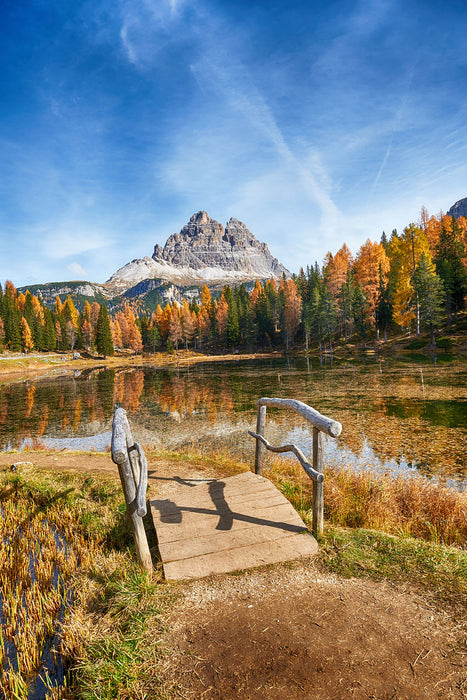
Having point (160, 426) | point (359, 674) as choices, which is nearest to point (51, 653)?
point (359, 674)

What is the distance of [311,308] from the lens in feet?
255

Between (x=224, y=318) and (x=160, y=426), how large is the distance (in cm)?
8090

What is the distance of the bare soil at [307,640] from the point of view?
11.0 feet

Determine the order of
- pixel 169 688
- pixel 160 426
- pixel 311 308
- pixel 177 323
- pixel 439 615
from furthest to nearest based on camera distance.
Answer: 1. pixel 177 323
2. pixel 311 308
3. pixel 160 426
4. pixel 439 615
5. pixel 169 688

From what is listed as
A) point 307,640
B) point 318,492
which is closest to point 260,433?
point 318,492

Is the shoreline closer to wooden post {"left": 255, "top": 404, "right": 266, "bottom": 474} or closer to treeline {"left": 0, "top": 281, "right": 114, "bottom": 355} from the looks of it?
treeline {"left": 0, "top": 281, "right": 114, "bottom": 355}

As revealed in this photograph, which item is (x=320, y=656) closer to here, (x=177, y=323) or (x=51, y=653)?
(x=51, y=653)

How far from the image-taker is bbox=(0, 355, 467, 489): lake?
13.4 m

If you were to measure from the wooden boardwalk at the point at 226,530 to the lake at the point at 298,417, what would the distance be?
5686 mm

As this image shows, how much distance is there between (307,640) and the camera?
3.91m

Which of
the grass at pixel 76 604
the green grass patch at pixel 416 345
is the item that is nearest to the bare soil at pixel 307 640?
the grass at pixel 76 604

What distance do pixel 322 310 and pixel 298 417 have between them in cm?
5422

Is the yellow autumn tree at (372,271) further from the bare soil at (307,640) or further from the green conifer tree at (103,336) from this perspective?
the green conifer tree at (103,336)

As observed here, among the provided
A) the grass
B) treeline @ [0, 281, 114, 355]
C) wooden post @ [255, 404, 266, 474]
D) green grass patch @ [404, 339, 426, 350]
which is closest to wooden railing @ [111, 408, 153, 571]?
the grass
